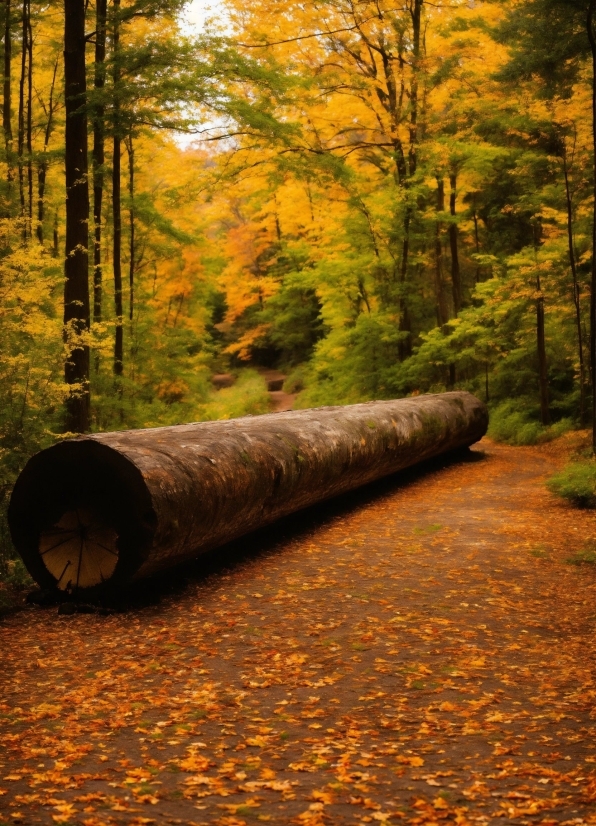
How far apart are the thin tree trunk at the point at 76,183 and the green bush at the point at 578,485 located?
682 centimetres

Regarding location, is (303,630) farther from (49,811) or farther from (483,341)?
(483,341)

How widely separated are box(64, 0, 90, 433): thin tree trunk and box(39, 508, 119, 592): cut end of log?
4201mm

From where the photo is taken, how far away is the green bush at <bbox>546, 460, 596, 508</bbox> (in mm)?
9484

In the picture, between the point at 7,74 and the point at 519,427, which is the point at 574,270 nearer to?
the point at 519,427

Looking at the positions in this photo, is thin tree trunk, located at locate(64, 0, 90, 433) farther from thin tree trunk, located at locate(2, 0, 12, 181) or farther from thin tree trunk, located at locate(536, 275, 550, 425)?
thin tree trunk, located at locate(536, 275, 550, 425)

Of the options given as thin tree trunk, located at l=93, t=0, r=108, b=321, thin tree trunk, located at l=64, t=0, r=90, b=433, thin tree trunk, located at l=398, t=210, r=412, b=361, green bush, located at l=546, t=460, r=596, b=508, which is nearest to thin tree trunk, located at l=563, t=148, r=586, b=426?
green bush, located at l=546, t=460, r=596, b=508

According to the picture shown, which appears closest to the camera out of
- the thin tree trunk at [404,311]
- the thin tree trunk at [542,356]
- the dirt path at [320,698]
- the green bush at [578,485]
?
the dirt path at [320,698]

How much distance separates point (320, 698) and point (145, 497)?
2.27m

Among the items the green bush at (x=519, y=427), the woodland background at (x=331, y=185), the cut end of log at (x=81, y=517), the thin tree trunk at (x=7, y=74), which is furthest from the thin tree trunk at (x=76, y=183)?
the green bush at (x=519, y=427)

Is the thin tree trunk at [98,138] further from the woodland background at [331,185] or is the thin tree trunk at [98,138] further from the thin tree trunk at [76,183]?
the thin tree trunk at [76,183]

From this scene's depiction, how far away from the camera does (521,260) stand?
15750mm

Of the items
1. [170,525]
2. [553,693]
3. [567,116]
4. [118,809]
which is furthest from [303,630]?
[567,116]

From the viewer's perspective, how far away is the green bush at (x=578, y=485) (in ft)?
31.1

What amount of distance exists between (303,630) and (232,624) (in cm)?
56
